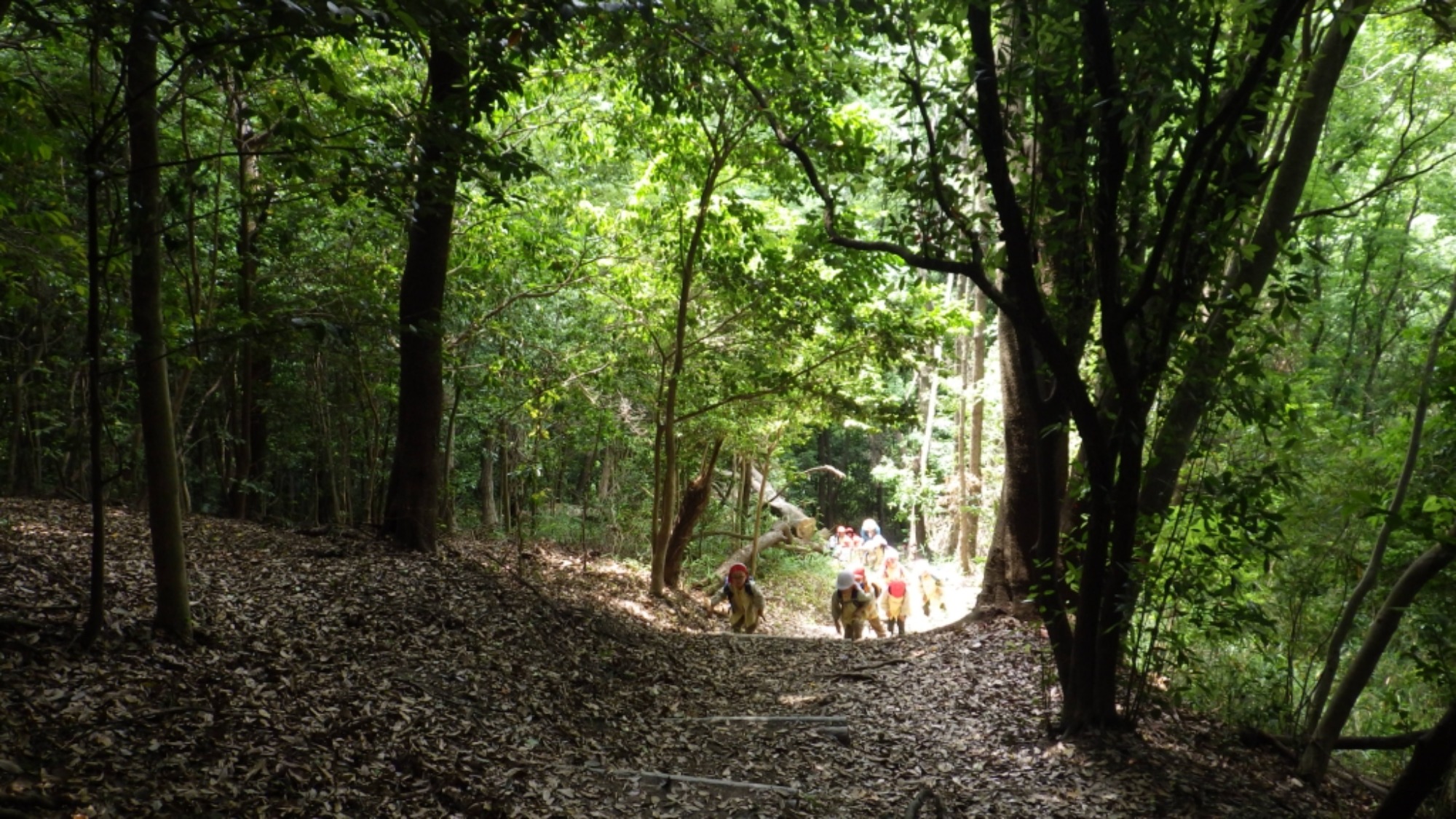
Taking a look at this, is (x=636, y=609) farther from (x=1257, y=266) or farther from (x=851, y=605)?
(x=1257, y=266)

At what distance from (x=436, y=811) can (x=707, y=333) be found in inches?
310

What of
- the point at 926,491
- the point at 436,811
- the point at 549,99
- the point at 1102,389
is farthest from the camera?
the point at 926,491

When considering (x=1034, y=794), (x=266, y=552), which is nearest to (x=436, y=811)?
(x=1034, y=794)

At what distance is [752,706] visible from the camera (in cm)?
687

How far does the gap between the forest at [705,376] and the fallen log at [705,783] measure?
0.10 ft

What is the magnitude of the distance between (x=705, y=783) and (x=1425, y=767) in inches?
128

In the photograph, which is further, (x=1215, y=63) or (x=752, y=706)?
(x=752, y=706)

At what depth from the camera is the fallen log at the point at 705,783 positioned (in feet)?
15.4

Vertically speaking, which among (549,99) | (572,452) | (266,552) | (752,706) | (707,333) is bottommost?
(752,706)

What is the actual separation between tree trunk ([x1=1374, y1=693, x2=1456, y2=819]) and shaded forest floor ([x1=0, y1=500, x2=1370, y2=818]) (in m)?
1.09

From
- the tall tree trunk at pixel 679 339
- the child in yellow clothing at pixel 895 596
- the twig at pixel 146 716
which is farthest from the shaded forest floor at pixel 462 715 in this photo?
the child in yellow clothing at pixel 895 596

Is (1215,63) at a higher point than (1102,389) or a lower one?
higher

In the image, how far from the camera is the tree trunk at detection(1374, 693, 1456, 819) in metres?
3.30

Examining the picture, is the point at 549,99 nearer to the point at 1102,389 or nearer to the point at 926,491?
the point at 1102,389
